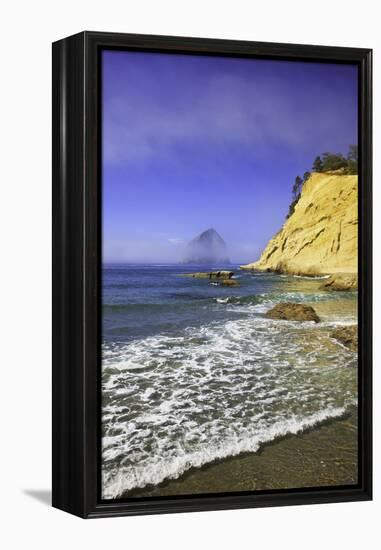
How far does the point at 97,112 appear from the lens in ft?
17.9

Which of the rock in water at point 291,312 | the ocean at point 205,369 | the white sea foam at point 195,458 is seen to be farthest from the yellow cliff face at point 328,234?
the white sea foam at point 195,458

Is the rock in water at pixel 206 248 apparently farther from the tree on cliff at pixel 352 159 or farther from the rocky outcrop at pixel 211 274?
the tree on cliff at pixel 352 159

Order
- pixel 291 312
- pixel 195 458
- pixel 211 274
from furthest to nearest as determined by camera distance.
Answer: pixel 291 312 < pixel 211 274 < pixel 195 458

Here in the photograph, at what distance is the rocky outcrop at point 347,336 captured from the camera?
5926mm

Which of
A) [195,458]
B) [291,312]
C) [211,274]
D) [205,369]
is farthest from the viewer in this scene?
[291,312]

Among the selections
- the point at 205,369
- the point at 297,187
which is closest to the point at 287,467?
the point at 205,369

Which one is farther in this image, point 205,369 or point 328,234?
point 328,234

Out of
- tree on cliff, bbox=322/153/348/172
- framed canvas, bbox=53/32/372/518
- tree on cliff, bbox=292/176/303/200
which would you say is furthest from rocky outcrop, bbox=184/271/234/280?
tree on cliff, bbox=322/153/348/172

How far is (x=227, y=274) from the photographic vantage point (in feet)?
19.0

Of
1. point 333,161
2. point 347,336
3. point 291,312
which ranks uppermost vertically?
point 333,161

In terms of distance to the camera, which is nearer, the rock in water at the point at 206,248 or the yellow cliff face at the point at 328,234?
the rock in water at the point at 206,248

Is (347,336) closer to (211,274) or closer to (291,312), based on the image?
(291,312)

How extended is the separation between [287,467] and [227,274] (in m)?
1.23

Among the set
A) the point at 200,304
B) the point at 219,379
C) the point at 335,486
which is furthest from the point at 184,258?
the point at 335,486
